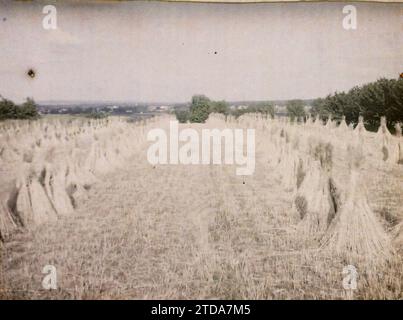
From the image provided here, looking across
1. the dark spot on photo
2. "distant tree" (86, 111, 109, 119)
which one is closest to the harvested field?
"distant tree" (86, 111, 109, 119)

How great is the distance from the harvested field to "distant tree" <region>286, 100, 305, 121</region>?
117 mm

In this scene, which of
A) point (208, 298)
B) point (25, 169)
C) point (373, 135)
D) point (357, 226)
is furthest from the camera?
point (373, 135)

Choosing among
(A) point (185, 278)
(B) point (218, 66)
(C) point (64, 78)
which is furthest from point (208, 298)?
(C) point (64, 78)

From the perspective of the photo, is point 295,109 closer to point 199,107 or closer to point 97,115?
point 199,107

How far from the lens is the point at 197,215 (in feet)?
11.8

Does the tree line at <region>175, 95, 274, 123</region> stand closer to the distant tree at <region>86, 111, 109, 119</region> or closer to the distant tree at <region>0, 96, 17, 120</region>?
the distant tree at <region>86, 111, 109, 119</region>

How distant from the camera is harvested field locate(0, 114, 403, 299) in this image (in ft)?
10.6

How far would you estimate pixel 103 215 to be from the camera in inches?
142

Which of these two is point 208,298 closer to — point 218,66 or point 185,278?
point 185,278

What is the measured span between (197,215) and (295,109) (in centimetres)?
146

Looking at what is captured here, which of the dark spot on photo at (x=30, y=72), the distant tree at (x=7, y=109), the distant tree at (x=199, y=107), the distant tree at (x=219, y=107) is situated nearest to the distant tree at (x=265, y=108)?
the distant tree at (x=219, y=107)

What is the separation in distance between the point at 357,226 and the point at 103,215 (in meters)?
2.30

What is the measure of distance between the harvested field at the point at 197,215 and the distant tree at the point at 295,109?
117mm

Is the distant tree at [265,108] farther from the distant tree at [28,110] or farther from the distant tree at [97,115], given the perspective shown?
the distant tree at [28,110]
